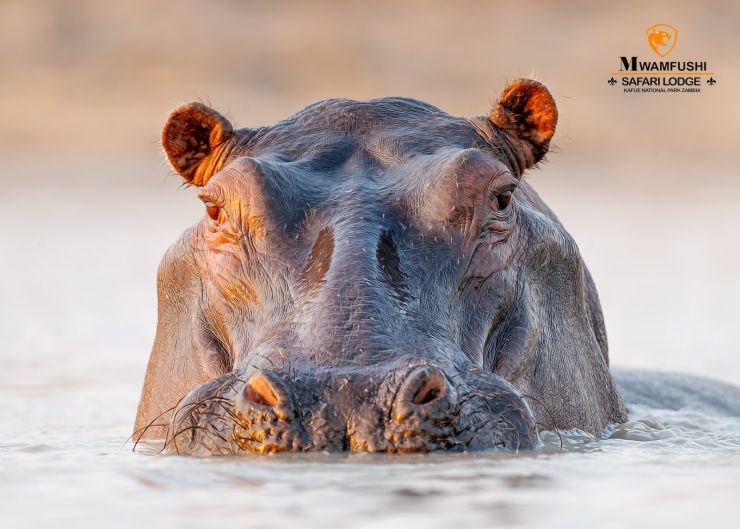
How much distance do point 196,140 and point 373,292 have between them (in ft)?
7.33

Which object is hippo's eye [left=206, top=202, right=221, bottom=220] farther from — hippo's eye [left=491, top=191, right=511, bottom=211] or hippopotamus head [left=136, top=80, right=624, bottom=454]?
hippo's eye [left=491, top=191, right=511, bottom=211]

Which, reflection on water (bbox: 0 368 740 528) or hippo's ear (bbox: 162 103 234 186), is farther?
hippo's ear (bbox: 162 103 234 186)

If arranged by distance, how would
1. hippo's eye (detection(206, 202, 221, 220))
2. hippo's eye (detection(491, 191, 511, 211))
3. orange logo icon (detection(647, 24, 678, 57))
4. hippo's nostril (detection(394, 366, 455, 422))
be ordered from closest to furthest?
hippo's nostril (detection(394, 366, 455, 422)), hippo's eye (detection(491, 191, 511, 211)), hippo's eye (detection(206, 202, 221, 220)), orange logo icon (detection(647, 24, 678, 57))

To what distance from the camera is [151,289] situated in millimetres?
19172

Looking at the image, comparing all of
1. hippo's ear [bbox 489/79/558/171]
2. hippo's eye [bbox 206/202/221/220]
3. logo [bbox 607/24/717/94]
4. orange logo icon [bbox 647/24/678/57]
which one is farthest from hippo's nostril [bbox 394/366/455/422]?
orange logo icon [bbox 647/24/678/57]

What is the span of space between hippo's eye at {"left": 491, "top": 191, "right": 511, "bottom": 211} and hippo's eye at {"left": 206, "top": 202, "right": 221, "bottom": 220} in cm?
130

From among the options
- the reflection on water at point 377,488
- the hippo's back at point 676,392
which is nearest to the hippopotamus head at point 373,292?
the reflection on water at point 377,488

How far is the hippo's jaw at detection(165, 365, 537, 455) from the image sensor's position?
570 cm

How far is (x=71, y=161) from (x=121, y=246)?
37.2ft

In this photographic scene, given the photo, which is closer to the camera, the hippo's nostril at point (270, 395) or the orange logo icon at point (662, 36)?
the hippo's nostril at point (270, 395)

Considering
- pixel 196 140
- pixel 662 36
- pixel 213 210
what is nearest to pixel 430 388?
pixel 213 210

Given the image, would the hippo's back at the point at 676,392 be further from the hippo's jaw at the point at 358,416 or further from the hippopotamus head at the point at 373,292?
the hippo's jaw at the point at 358,416

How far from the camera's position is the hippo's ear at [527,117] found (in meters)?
8.08

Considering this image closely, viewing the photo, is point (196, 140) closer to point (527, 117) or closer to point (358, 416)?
point (527, 117)
